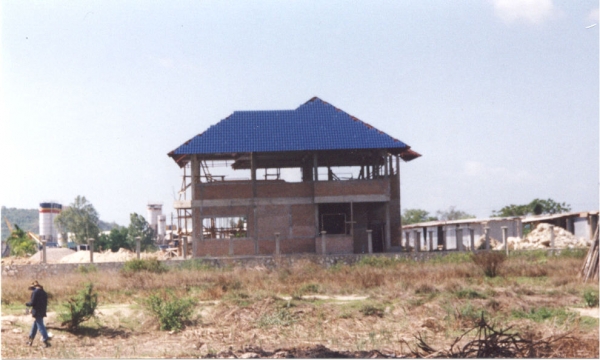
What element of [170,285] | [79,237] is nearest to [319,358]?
[170,285]

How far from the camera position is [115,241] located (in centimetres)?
6169

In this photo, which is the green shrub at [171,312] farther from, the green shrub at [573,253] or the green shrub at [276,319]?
the green shrub at [573,253]

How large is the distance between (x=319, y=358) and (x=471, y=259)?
582 inches

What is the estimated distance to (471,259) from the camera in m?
24.0

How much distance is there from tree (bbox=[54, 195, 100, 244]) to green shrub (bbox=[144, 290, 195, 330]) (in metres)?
55.4

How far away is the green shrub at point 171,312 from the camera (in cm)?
1397

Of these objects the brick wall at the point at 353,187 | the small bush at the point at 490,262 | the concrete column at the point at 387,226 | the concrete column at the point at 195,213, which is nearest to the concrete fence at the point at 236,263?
the concrete column at the point at 195,213

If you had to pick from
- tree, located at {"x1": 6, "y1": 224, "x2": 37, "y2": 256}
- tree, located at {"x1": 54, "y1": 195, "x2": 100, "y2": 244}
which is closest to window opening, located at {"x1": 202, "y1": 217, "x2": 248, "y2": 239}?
tree, located at {"x1": 6, "y1": 224, "x2": 37, "y2": 256}

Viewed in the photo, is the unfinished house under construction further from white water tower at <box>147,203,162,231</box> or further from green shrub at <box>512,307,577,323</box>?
white water tower at <box>147,203,162,231</box>

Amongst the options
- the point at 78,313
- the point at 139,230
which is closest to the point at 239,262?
the point at 78,313

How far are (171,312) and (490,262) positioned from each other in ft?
37.8

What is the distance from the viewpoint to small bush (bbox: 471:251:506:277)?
21156 mm

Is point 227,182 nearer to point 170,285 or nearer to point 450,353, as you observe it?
point 170,285

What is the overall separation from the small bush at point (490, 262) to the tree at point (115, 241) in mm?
43998
